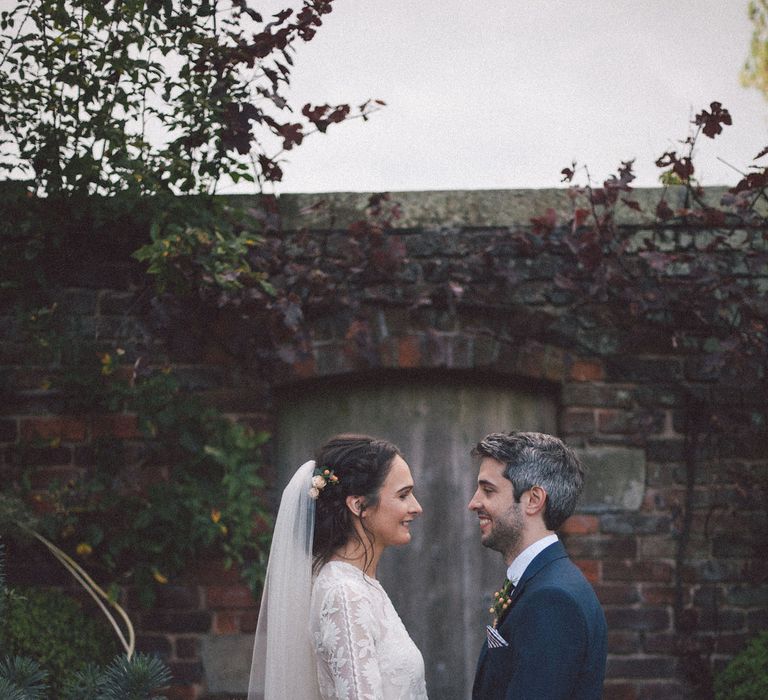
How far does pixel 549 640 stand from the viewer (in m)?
2.31

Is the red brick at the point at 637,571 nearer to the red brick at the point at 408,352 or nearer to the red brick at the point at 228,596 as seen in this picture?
the red brick at the point at 408,352

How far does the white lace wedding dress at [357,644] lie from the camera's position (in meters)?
2.64

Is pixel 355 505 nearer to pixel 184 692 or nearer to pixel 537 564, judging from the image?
pixel 537 564

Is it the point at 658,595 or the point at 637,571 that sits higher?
the point at 637,571

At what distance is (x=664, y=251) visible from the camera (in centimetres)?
471

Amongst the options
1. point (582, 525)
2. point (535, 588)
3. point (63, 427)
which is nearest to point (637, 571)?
point (582, 525)

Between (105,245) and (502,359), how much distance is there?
6.68 feet

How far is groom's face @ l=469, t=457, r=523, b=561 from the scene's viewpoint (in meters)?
2.62

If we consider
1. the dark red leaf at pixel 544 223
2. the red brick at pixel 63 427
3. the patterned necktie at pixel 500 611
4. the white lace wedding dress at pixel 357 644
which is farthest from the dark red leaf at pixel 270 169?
the patterned necktie at pixel 500 611

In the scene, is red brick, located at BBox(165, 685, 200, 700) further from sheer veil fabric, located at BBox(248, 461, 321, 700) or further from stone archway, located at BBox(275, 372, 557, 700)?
sheer veil fabric, located at BBox(248, 461, 321, 700)

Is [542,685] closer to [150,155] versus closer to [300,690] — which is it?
[300,690]

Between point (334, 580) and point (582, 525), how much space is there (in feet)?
6.82

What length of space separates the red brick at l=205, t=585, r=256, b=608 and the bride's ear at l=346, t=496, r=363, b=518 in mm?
1755

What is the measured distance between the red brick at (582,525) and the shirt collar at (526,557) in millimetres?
2061
